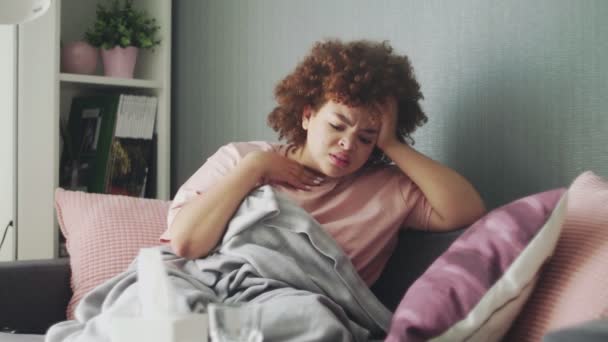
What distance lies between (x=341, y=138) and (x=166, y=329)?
78 centimetres

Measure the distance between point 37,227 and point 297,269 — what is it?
1.48 meters

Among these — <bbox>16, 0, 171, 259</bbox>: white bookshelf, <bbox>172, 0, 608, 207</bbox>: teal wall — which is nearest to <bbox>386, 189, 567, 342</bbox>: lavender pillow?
<bbox>172, 0, 608, 207</bbox>: teal wall

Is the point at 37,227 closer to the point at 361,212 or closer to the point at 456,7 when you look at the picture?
the point at 361,212

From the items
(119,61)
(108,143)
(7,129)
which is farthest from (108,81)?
(7,129)

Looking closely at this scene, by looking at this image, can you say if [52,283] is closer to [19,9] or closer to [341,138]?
[19,9]

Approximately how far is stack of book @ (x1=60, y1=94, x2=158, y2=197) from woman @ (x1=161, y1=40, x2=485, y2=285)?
1181 mm

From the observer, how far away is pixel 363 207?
1.61 m

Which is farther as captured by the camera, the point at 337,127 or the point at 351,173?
the point at 351,173

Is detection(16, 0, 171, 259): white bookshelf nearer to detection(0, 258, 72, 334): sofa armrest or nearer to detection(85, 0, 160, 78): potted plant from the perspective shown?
detection(85, 0, 160, 78): potted plant

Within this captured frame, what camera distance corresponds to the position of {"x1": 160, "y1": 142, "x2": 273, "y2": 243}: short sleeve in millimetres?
1653

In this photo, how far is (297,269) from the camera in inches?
55.9

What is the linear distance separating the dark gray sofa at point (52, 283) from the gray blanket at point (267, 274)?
138 mm

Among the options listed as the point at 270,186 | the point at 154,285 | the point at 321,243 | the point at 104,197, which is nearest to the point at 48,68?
the point at 104,197

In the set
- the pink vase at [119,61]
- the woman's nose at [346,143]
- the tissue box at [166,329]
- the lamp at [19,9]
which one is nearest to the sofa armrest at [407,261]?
the woman's nose at [346,143]
